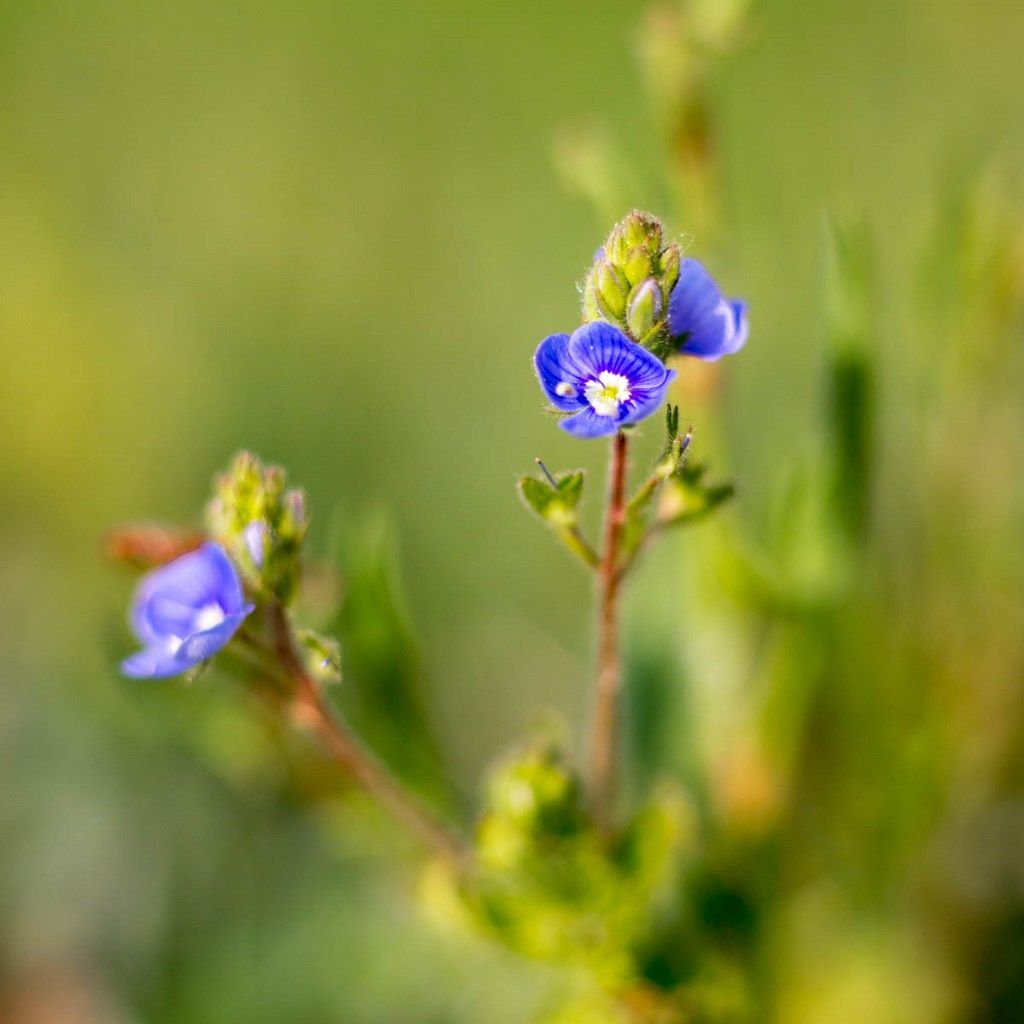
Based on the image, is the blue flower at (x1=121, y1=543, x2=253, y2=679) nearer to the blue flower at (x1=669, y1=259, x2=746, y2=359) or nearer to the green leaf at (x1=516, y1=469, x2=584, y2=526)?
the green leaf at (x1=516, y1=469, x2=584, y2=526)

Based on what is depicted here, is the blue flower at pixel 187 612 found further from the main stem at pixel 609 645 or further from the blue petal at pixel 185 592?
the main stem at pixel 609 645

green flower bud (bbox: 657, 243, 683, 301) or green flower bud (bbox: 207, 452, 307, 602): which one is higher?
green flower bud (bbox: 657, 243, 683, 301)

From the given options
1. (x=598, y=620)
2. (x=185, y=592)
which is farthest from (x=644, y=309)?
Answer: (x=185, y=592)

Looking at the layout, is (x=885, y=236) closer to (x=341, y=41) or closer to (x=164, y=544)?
(x=341, y=41)

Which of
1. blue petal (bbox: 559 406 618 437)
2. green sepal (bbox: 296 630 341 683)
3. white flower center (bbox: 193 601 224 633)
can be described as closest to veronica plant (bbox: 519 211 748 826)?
blue petal (bbox: 559 406 618 437)

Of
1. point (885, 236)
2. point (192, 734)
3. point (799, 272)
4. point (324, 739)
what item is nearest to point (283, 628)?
point (324, 739)

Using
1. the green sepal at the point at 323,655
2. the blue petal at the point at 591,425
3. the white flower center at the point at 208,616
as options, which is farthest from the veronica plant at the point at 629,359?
the white flower center at the point at 208,616
